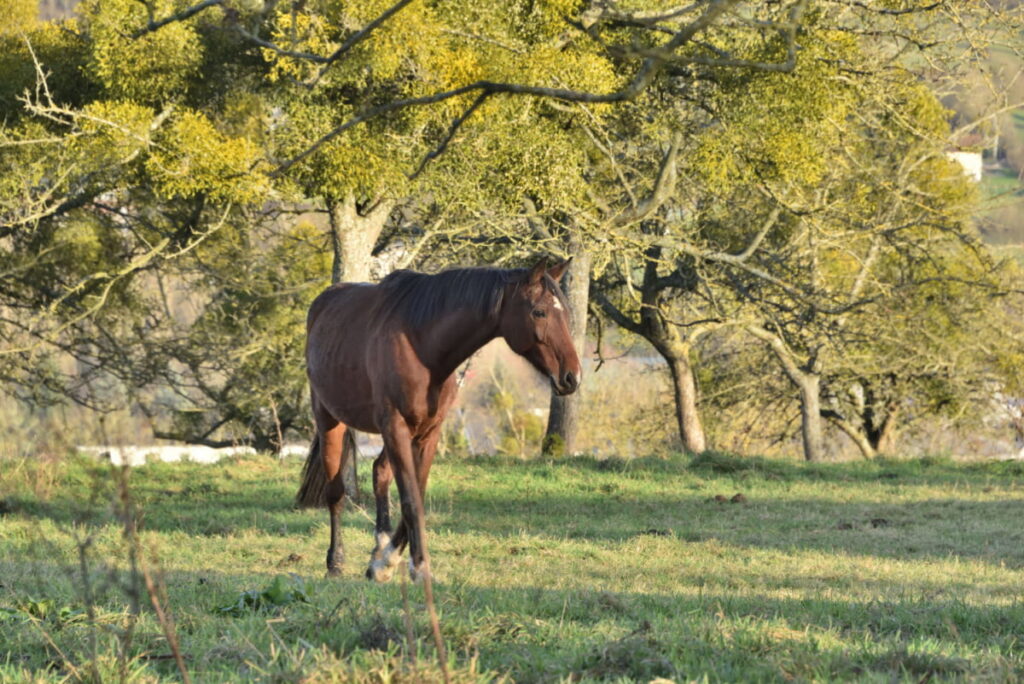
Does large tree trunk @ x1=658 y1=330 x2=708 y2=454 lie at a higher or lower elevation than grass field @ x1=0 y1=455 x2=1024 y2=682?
higher

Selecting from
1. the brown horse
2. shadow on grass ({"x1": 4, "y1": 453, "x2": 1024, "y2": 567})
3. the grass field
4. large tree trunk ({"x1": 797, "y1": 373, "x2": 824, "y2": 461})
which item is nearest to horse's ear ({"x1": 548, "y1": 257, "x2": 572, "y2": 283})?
the brown horse

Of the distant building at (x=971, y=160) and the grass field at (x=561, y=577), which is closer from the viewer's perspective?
the grass field at (x=561, y=577)

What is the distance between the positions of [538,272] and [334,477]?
252 centimetres

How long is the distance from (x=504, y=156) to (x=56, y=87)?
19.0 feet

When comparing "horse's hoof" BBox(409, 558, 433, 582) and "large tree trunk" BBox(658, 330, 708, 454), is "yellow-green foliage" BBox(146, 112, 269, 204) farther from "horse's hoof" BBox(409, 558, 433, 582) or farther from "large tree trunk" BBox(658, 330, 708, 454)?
"large tree trunk" BBox(658, 330, 708, 454)

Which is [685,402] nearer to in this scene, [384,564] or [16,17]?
[16,17]

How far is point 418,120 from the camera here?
13.4m

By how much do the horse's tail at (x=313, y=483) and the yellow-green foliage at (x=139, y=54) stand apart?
6270 millimetres

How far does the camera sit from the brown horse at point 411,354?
6.76 metres

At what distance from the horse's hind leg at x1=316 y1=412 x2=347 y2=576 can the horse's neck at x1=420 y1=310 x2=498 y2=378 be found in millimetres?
1501

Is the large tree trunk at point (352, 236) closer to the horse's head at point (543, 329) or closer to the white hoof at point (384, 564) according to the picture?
the white hoof at point (384, 564)

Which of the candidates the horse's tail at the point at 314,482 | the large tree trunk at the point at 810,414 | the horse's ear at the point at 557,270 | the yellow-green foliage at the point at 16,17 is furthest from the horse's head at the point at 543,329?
the large tree trunk at the point at 810,414

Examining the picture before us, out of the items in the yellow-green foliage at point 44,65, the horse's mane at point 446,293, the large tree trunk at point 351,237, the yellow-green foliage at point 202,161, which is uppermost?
the yellow-green foliage at point 44,65

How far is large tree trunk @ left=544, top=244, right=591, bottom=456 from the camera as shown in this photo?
17422 mm
